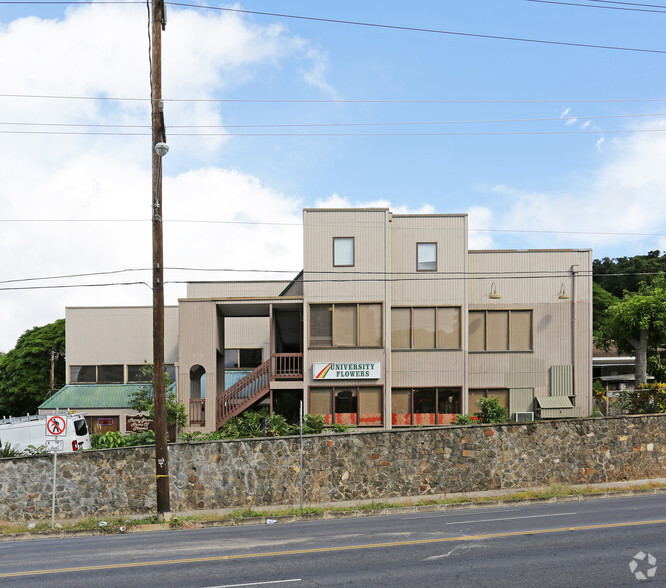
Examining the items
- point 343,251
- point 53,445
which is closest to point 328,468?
point 53,445

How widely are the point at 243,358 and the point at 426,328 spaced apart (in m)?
15.8

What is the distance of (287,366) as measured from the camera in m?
30.1

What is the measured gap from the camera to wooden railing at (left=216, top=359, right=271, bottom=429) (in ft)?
94.7

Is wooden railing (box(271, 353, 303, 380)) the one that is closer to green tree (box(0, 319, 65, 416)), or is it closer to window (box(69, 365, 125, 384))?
window (box(69, 365, 125, 384))

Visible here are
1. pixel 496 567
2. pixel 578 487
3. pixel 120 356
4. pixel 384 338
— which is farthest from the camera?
pixel 120 356

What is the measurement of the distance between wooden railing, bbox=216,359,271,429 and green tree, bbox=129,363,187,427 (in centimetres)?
154

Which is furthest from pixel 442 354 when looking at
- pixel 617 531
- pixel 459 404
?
pixel 617 531

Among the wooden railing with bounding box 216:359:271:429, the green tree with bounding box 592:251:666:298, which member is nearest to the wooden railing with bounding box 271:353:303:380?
the wooden railing with bounding box 216:359:271:429

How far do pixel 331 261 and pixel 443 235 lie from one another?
16.3 ft

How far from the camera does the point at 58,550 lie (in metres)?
14.2

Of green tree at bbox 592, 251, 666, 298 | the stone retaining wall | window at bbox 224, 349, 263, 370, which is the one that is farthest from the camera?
green tree at bbox 592, 251, 666, 298

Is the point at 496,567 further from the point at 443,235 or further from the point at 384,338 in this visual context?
the point at 443,235

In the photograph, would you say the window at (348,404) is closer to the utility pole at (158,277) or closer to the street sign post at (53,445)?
the utility pole at (158,277)

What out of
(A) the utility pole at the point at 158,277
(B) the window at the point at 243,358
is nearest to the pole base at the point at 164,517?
(A) the utility pole at the point at 158,277
